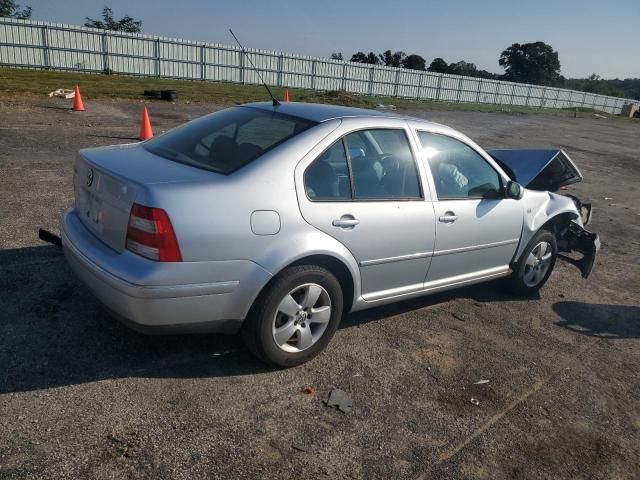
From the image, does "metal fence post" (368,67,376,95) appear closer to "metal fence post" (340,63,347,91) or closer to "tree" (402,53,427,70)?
"metal fence post" (340,63,347,91)

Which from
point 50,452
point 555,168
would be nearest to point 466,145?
point 555,168

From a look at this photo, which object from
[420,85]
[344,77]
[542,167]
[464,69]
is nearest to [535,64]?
[464,69]

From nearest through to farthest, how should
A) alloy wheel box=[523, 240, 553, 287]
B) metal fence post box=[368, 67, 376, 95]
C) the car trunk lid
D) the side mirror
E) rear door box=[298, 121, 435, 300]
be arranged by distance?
A: the car trunk lid < rear door box=[298, 121, 435, 300] < the side mirror < alloy wheel box=[523, 240, 553, 287] < metal fence post box=[368, 67, 376, 95]

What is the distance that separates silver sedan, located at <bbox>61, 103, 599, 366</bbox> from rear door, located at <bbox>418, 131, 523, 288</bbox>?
0.01 meters

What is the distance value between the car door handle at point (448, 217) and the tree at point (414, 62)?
3003 inches

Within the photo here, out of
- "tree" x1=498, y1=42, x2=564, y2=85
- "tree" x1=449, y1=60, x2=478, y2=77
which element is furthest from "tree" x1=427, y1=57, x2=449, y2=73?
"tree" x1=498, y1=42, x2=564, y2=85

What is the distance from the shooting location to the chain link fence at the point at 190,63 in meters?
25.7

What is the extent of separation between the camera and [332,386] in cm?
347

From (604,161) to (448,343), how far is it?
16.0 meters

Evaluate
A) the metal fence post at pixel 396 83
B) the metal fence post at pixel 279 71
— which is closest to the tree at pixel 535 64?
the metal fence post at pixel 396 83

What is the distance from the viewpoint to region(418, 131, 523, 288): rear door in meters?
4.23

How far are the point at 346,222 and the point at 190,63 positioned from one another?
29.4 meters

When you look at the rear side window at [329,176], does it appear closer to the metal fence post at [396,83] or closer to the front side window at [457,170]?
the front side window at [457,170]

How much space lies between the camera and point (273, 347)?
342 centimetres
